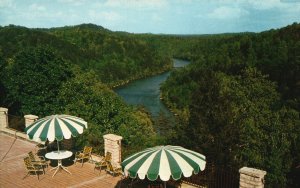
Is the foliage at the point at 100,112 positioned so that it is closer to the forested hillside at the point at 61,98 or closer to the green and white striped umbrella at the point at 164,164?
the forested hillside at the point at 61,98

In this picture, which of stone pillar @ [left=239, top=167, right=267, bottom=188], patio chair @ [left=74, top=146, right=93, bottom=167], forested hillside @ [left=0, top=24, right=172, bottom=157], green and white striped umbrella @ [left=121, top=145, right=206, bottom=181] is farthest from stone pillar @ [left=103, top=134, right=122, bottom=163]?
stone pillar @ [left=239, top=167, right=267, bottom=188]

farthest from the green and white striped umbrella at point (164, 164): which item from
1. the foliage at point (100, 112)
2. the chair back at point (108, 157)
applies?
the foliage at point (100, 112)

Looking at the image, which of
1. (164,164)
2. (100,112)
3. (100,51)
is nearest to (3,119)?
(100,112)

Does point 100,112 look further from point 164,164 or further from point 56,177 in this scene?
point 164,164

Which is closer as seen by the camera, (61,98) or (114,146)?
(114,146)

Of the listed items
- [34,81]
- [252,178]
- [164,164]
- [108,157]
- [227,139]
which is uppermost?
[164,164]

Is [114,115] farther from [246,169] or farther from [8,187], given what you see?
[246,169]

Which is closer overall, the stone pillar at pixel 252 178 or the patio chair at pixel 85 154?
the stone pillar at pixel 252 178

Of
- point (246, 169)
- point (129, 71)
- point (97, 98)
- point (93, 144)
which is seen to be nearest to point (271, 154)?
point (246, 169)
